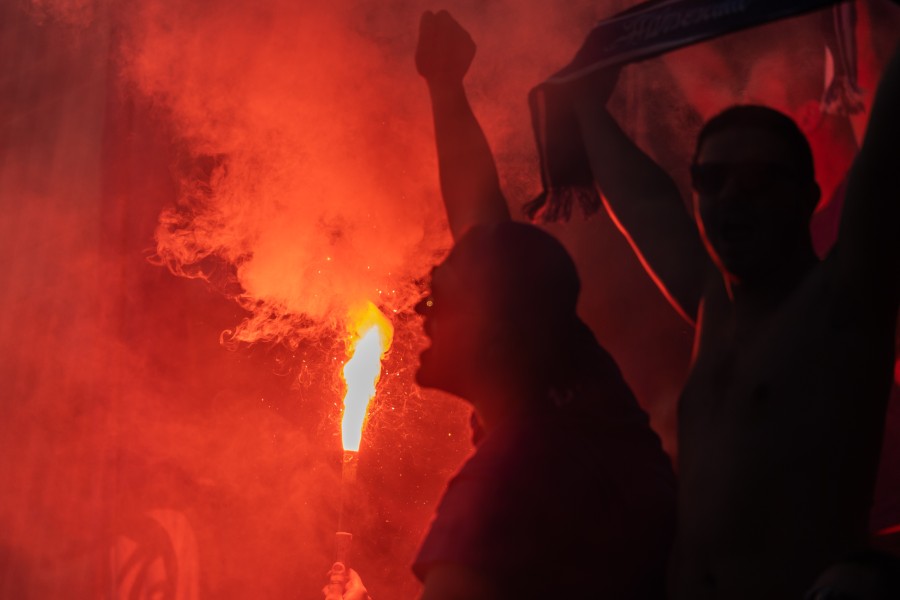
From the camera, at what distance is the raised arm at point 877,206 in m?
1.17

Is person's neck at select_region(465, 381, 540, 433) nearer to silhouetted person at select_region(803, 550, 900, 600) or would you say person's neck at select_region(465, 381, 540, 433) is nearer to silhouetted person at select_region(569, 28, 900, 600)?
silhouetted person at select_region(569, 28, 900, 600)

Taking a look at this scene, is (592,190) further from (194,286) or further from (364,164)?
(194,286)

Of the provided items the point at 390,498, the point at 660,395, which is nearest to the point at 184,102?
the point at 390,498

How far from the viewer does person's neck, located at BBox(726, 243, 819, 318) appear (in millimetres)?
1356

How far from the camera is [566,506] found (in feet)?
4.14

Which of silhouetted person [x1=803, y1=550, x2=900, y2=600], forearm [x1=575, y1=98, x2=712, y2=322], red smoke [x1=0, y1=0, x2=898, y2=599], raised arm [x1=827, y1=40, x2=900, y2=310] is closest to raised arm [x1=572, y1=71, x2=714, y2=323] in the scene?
forearm [x1=575, y1=98, x2=712, y2=322]

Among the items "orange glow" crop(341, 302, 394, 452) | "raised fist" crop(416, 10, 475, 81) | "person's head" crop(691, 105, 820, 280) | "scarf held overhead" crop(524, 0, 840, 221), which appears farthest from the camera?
"orange glow" crop(341, 302, 394, 452)

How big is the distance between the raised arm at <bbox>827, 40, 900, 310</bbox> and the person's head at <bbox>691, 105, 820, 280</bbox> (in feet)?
0.35

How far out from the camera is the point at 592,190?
1708mm

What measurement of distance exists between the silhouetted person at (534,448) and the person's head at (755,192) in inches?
8.1

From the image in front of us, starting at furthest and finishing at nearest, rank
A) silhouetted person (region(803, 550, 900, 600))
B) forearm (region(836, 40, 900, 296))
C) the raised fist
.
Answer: the raised fist → forearm (region(836, 40, 900, 296)) → silhouetted person (region(803, 550, 900, 600))

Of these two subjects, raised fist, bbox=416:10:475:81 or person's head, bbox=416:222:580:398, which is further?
raised fist, bbox=416:10:475:81

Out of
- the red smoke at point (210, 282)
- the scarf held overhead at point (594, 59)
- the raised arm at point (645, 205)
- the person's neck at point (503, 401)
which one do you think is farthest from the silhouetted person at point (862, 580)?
the red smoke at point (210, 282)

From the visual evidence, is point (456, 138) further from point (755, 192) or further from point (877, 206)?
point (877, 206)
